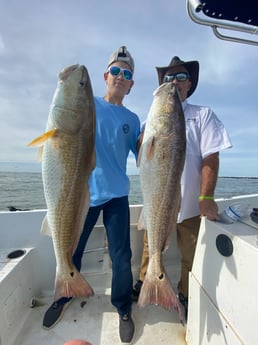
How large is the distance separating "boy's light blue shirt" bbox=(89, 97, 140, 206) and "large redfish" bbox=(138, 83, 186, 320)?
18.2 inches

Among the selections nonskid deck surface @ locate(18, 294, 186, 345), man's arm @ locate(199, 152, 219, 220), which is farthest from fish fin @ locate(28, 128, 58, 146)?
nonskid deck surface @ locate(18, 294, 186, 345)

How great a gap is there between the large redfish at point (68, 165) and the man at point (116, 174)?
2.00 ft

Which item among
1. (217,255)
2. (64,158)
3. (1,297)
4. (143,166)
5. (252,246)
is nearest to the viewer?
(252,246)

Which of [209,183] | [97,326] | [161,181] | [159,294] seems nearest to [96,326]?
[97,326]

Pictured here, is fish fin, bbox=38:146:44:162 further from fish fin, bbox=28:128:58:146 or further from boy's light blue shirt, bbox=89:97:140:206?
boy's light blue shirt, bbox=89:97:140:206

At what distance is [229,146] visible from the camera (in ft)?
7.97

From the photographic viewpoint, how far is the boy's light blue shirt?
8.15ft

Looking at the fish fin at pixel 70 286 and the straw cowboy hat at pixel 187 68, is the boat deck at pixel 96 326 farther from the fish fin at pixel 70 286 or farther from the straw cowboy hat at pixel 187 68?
the straw cowboy hat at pixel 187 68

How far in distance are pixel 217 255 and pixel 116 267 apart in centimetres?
113

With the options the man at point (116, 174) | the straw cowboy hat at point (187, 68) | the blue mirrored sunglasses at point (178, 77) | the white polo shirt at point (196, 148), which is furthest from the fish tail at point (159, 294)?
the straw cowboy hat at point (187, 68)

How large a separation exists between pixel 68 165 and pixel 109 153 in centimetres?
76

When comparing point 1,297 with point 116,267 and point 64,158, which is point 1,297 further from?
point 64,158

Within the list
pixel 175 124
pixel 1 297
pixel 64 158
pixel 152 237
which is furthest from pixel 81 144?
pixel 1 297

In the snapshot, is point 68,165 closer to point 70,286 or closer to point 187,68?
point 70,286
